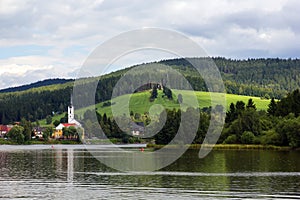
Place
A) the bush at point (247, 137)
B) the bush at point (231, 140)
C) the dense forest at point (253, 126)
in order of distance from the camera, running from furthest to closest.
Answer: the bush at point (231, 140), the bush at point (247, 137), the dense forest at point (253, 126)

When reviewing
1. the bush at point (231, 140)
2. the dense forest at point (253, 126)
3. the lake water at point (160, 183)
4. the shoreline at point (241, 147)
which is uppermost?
the dense forest at point (253, 126)

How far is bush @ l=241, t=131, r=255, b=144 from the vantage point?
121625 mm

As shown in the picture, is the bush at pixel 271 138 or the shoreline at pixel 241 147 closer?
the shoreline at pixel 241 147

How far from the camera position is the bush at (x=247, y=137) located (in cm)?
12162

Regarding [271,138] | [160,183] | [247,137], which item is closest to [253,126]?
[247,137]

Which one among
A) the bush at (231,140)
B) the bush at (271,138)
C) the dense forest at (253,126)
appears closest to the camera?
the dense forest at (253,126)

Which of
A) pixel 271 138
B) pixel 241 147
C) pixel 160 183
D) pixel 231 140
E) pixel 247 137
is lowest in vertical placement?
pixel 160 183

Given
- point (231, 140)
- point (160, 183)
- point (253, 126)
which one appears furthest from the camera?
point (231, 140)

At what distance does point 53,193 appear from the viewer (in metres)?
42.3

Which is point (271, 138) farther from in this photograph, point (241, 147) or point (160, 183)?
point (160, 183)

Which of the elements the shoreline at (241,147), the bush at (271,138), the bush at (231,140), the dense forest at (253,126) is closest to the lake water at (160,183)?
the shoreline at (241,147)

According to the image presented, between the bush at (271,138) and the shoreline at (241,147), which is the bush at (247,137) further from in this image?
the bush at (271,138)

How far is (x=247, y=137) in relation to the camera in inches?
4803

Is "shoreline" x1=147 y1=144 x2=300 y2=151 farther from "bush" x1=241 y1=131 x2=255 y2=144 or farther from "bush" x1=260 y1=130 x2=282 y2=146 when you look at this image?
"bush" x1=241 y1=131 x2=255 y2=144
